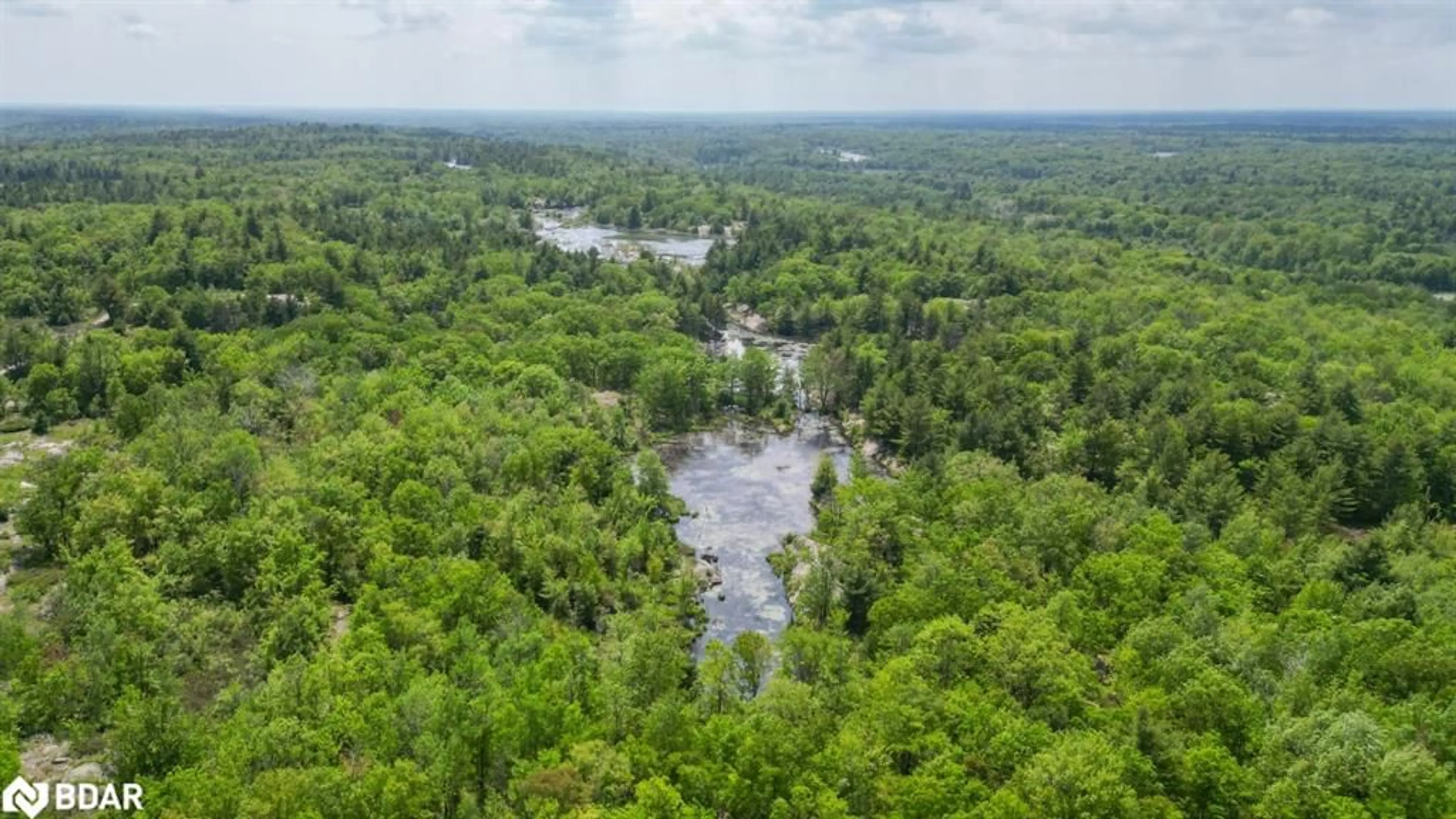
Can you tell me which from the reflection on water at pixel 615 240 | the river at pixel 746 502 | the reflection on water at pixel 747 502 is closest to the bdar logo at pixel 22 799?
the river at pixel 746 502

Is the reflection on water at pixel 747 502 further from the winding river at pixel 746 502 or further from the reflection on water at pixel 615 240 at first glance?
the reflection on water at pixel 615 240

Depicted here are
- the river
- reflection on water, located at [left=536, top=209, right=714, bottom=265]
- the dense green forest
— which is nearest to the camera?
the dense green forest

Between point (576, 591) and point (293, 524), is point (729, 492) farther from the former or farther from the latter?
point (293, 524)

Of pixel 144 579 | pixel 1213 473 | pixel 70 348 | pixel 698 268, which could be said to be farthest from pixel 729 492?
pixel 698 268

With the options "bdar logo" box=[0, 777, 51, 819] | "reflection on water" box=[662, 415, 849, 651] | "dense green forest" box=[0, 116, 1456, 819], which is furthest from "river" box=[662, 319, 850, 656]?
"bdar logo" box=[0, 777, 51, 819]

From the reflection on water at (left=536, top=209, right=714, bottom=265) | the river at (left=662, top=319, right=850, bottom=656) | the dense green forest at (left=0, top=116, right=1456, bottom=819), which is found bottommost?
the river at (left=662, top=319, right=850, bottom=656)

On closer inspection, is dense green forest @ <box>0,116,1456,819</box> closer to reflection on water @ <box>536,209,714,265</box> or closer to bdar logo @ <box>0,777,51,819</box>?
bdar logo @ <box>0,777,51,819</box>

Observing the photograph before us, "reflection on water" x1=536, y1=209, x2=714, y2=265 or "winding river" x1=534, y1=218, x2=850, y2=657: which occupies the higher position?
"reflection on water" x1=536, y1=209, x2=714, y2=265

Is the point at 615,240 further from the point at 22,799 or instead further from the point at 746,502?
the point at 22,799
